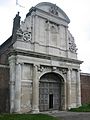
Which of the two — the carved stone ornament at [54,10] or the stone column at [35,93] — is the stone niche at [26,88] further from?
the carved stone ornament at [54,10]

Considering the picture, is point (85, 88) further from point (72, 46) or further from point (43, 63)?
point (43, 63)

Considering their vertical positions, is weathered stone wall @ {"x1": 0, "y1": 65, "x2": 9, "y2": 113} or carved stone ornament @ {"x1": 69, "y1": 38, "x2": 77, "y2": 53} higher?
carved stone ornament @ {"x1": 69, "y1": 38, "x2": 77, "y2": 53}

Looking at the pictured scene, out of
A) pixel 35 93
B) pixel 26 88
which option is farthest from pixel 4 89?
pixel 35 93

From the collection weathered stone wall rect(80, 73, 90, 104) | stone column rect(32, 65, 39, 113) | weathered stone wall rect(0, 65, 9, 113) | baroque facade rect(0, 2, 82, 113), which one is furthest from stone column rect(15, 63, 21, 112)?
weathered stone wall rect(80, 73, 90, 104)

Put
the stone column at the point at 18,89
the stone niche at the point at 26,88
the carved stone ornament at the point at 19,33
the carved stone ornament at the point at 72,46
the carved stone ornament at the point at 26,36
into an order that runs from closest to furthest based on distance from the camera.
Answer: the stone column at the point at 18,89 < the stone niche at the point at 26,88 < the carved stone ornament at the point at 19,33 < the carved stone ornament at the point at 26,36 < the carved stone ornament at the point at 72,46

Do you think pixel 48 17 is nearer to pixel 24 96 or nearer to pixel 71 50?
pixel 71 50

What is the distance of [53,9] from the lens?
22172 mm

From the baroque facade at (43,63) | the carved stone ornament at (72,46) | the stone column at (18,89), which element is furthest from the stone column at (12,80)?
the carved stone ornament at (72,46)

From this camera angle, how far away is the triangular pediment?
70.1ft

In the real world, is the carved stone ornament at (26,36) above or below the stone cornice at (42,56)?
above

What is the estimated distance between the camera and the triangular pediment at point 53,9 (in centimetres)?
2138

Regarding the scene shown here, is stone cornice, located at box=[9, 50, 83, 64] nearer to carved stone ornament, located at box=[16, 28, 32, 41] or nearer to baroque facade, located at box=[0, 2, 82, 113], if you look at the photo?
baroque facade, located at box=[0, 2, 82, 113]

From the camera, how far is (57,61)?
2116cm

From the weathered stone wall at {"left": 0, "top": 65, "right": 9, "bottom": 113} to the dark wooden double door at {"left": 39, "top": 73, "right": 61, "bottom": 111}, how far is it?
340 cm
